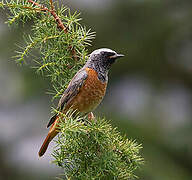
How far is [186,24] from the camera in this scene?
10055mm

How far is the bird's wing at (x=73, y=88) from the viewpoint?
3666 mm

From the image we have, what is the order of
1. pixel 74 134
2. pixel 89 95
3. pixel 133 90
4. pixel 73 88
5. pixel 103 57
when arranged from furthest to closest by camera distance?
pixel 133 90 < pixel 103 57 < pixel 89 95 < pixel 73 88 < pixel 74 134

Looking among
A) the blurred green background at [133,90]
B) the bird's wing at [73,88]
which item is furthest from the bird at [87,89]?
the blurred green background at [133,90]

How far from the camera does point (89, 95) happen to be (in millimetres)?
3971

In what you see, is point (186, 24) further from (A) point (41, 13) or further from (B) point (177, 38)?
(A) point (41, 13)

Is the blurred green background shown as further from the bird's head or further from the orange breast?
the orange breast

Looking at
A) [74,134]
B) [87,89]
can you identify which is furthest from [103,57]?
[74,134]

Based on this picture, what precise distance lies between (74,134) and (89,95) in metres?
1.09

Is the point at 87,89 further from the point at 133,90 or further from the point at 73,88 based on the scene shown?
the point at 133,90

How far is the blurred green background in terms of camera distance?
27.3 feet

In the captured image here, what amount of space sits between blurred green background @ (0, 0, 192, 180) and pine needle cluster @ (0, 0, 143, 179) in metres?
4.22

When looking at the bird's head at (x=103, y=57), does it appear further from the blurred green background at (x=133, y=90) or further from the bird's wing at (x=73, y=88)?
the blurred green background at (x=133, y=90)

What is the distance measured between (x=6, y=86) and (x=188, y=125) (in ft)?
13.3

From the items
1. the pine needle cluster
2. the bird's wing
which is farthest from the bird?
the pine needle cluster
